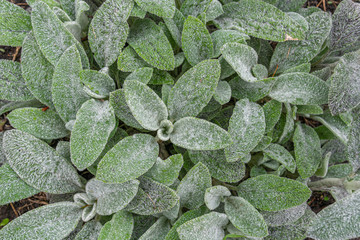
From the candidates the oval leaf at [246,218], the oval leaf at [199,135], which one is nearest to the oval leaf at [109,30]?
the oval leaf at [199,135]

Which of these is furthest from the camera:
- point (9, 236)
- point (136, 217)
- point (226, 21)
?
point (226, 21)

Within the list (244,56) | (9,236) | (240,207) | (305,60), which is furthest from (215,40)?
(9,236)

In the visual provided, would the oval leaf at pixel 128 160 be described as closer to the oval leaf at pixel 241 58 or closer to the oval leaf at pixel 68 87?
the oval leaf at pixel 68 87

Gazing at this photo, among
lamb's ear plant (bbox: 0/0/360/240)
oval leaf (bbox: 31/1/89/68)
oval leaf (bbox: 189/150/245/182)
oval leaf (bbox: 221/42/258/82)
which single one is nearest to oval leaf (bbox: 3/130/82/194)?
lamb's ear plant (bbox: 0/0/360/240)

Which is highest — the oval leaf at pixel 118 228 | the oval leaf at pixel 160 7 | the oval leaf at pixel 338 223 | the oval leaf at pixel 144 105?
the oval leaf at pixel 160 7

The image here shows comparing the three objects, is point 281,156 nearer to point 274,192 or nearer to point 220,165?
point 274,192

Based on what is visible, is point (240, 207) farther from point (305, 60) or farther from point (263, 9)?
point (263, 9)

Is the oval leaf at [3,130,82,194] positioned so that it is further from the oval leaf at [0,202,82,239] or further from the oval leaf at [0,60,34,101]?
the oval leaf at [0,60,34,101]

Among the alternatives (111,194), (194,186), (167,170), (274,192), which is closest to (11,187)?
(111,194)
